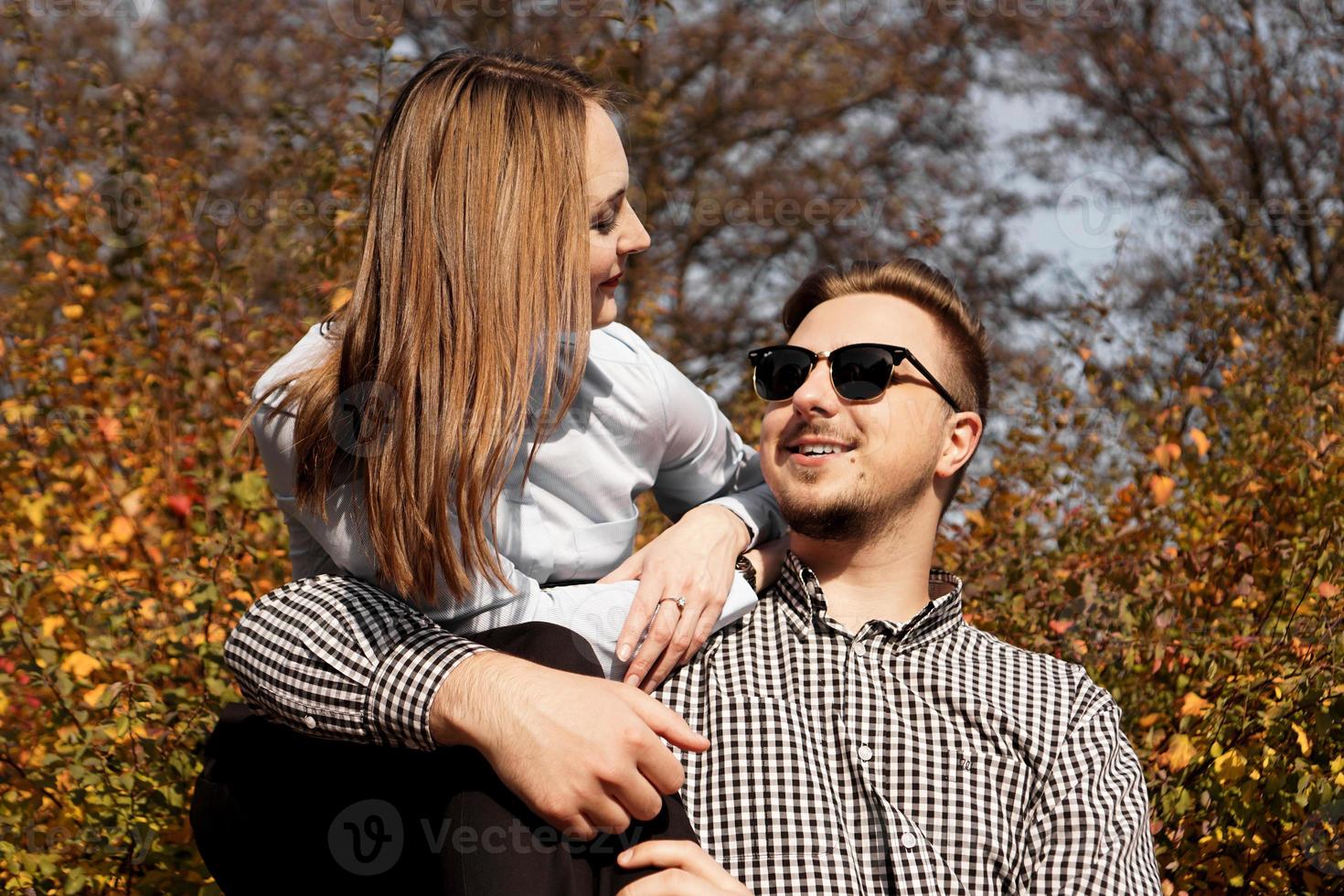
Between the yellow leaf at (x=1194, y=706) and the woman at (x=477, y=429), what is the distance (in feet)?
3.30

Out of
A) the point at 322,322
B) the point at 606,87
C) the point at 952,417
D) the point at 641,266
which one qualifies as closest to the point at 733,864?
the point at 952,417

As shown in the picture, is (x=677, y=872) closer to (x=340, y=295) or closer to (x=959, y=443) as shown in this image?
(x=959, y=443)

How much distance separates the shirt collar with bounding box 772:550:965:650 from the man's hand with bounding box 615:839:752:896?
0.66 metres

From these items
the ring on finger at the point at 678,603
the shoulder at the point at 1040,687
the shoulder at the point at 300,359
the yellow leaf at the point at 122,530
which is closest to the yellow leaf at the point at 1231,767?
the shoulder at the point at 1040,687

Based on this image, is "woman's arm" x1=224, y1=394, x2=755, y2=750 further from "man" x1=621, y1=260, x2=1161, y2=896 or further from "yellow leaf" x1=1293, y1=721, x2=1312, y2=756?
"yellow leaf" x1=1293, y1=721, x2=1312, y2=756

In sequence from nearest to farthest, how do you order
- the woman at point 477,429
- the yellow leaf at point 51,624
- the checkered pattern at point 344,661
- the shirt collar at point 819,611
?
the checkered pattern at point 344,661 → the woman at point 477,429 → the shirt collar at point 819,611 → the yellow leaf at point 51,624

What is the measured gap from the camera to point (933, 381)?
2.69 m

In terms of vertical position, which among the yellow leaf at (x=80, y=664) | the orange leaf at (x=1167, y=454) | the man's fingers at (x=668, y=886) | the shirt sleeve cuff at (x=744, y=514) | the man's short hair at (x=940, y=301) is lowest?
the yellow leaf at (x=80, y=664)

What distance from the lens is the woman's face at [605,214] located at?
238cm

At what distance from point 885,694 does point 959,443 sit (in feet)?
1.92

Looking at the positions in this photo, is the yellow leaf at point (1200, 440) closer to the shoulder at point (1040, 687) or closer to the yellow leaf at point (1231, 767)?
the yellow leaf at point (1231, 767)

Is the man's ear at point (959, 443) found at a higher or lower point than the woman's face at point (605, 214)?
lower

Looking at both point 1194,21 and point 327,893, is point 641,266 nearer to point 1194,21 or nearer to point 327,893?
point 1194,21

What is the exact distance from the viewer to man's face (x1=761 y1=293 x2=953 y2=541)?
8.39 feet
